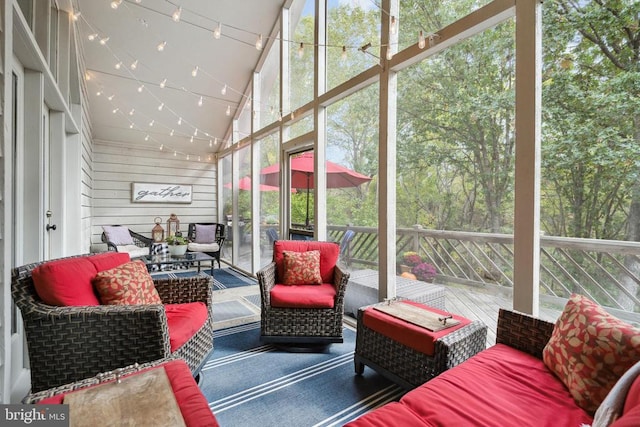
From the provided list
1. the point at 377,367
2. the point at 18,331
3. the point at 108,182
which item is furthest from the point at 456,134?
the point at 108,182

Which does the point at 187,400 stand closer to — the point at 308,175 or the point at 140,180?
the point at 308,175

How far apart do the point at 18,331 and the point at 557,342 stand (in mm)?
2919

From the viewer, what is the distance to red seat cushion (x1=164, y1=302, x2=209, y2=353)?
5.54ft

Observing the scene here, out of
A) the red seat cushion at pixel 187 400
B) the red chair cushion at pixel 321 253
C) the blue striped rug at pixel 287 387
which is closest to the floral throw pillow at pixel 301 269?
the red chair cushion at pixel 321 253

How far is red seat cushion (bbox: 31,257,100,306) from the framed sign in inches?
186

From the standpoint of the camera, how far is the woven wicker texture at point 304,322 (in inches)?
94.7

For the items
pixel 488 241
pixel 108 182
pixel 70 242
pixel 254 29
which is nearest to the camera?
pixel 488 241

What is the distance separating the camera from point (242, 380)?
79.4 inches

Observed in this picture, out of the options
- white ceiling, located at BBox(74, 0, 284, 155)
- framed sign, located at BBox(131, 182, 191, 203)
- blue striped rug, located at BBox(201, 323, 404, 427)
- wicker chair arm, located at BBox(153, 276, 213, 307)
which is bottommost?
blue striped rug, located at BBox(201, 323, 404, 427)

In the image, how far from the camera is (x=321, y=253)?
2.89 metres

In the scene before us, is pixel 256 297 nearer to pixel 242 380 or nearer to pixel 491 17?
pixel 242 380
